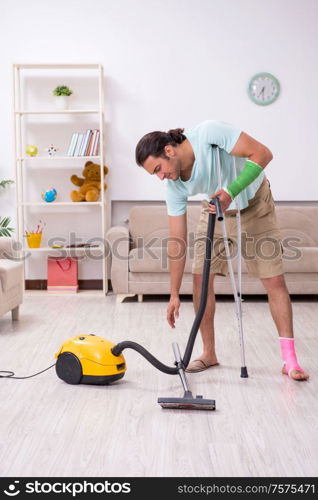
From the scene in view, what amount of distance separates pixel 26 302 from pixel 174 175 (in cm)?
275

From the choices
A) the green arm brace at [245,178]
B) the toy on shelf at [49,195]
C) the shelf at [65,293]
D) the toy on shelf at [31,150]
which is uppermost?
the toy on shelf at [31,150]

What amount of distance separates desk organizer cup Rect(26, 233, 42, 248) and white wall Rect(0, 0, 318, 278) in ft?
2.51

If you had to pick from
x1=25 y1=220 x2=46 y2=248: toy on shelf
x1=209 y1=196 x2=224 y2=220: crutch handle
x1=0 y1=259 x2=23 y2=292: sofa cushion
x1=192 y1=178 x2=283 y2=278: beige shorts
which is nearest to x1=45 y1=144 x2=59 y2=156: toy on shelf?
x1=25 y1=220 x2=46 y2=248: toy on shelf

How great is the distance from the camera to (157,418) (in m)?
2.34

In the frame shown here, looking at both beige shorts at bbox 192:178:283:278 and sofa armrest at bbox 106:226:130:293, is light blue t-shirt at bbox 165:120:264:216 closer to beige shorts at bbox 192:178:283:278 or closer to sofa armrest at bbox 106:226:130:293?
beige shorts at bbox 192:178:283:278

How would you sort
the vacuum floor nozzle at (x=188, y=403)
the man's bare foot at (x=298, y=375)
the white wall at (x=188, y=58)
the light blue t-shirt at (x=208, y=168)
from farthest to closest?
1. the white wall at (x=188, y=58)
2. the man's bare foot at (x=298, y=375)
3. the light blue t-shirt at (x=208, y=168)
4. the vacuum floor nozzle at (x=188, y=403)

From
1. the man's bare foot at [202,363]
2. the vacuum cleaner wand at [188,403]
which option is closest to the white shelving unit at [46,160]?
the man's bare foot at [202,363]

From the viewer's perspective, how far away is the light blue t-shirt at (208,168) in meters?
2.63

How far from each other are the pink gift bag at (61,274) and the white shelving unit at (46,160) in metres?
0.08

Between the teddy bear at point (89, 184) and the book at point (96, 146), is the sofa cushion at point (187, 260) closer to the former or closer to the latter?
the teddy bear at point (89, 184)

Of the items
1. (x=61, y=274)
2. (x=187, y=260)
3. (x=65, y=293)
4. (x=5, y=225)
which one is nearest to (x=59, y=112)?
(x=5, y=225)

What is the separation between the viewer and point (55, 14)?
5.53 m

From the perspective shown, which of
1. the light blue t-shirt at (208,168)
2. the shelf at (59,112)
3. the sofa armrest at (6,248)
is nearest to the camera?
the light blue t-shirt at (208,168)

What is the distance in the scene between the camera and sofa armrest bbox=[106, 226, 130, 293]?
504cm
